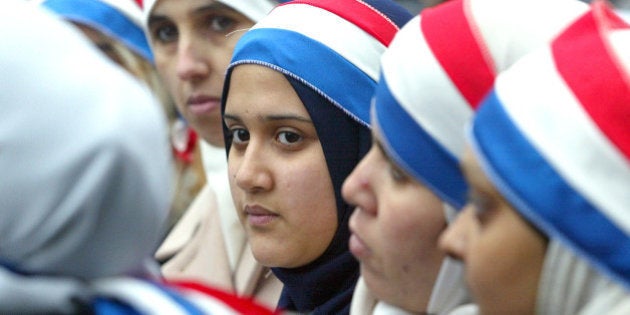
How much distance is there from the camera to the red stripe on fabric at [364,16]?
3914mm

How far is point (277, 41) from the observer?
154 inches

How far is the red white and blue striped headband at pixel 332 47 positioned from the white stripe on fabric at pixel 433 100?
2.42ft

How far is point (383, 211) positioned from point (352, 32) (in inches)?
37.9

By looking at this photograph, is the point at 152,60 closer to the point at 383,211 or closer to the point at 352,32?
the point at 352,32

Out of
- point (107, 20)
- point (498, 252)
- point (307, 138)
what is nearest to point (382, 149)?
point (498, 252)

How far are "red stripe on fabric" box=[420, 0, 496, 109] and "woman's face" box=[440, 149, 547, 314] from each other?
35cm

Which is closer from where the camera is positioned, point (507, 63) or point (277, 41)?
point (507, 63)

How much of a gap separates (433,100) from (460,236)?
410mm

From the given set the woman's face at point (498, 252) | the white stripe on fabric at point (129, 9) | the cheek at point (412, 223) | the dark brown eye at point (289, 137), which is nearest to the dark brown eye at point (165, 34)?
the white stripe on fabric at point (129, 9)

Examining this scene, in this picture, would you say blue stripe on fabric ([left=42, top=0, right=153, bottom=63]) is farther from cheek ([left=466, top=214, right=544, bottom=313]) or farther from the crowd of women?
cheek ([left=466, top=214, right=544, bottom=313])

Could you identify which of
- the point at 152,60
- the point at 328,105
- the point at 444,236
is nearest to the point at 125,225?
the point at 444,236

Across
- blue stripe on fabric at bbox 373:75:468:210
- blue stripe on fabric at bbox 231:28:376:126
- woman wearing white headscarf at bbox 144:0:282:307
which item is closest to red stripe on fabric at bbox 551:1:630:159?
blue stripe on fabric at bbox 373:75:468:210

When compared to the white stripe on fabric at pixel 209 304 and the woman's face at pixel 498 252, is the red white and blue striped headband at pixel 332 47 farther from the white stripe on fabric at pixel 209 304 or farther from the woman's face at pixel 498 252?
the white stripe on fabric at pixel 209 304

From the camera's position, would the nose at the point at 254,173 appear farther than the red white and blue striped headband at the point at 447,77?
Yes
